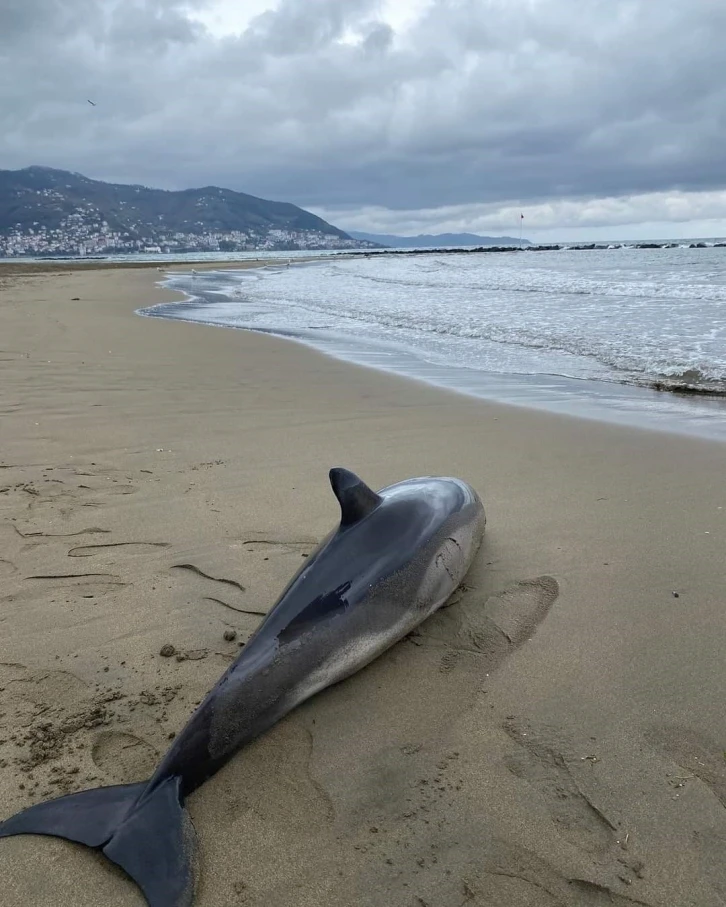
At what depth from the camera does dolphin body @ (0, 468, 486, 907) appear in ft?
7.02

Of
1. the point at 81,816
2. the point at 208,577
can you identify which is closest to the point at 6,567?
the point at 208,577

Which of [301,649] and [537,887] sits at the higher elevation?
[301,649]

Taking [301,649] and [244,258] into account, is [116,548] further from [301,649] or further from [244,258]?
[244,258]

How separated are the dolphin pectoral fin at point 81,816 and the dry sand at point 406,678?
5cm

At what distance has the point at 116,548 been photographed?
4.16 m

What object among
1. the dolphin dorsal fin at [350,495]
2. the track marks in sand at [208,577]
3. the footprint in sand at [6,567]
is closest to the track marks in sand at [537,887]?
the dolphin dorsal fin at [350,495]

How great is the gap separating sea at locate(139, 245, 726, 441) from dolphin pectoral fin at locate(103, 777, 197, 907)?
586 centimetres

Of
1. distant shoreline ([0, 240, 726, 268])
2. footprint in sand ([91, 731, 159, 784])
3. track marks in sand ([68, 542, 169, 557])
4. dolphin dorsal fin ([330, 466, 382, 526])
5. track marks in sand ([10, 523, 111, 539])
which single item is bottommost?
footprint in sand ([91, 731, 159, 784])

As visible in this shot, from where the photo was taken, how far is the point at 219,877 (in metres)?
2.08

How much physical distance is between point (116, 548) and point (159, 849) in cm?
234

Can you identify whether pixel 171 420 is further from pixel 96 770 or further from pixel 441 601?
pixel 96 770

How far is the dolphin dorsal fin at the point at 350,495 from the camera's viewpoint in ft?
10.8

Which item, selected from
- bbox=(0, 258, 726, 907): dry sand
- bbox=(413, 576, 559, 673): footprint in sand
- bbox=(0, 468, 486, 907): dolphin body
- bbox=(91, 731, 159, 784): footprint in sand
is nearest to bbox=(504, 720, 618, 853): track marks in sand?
bbox=(0, 258, 726, 907): dry sand

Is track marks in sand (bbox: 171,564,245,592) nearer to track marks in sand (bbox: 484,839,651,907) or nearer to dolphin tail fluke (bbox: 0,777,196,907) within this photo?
dolphin tail fluke (bbox: 0,777,196,907)
